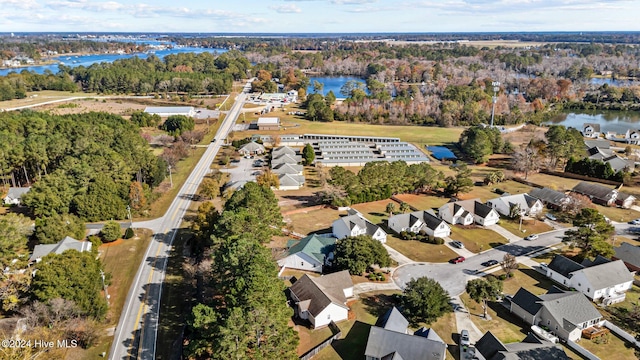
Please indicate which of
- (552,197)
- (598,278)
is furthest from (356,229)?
(552,197)

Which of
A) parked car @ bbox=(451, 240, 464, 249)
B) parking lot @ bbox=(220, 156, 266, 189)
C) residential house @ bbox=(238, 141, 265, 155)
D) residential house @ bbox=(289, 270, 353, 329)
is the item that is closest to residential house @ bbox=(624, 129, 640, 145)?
parked car @ bbox=(451, 240, 464, 249)

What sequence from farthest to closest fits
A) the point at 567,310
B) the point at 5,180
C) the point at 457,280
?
the point at 5,180
the point at 457,280
the point at 567,310

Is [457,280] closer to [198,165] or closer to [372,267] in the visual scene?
[372,267]

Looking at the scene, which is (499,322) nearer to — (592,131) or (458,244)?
(458,244)

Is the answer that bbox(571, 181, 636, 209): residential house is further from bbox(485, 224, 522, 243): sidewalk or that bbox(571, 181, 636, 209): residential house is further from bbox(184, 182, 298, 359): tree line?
bbox(184, 182, 298, 359): tree line

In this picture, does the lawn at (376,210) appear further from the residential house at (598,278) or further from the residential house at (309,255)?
the residential house at (598,278)

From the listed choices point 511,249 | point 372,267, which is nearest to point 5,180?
point 372,267
